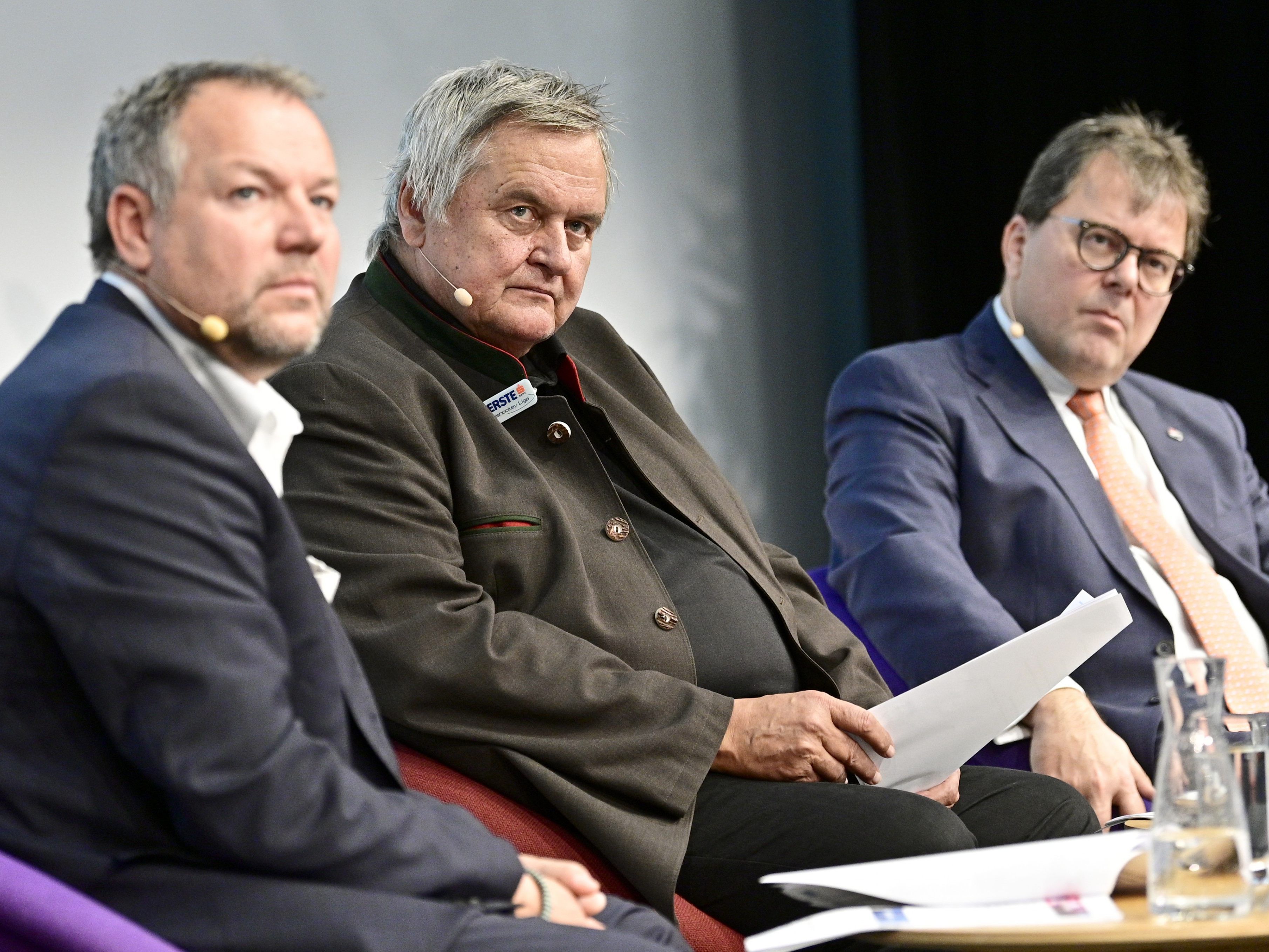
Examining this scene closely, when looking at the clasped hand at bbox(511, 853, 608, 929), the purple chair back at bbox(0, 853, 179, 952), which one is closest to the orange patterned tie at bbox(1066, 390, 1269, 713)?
the clasped hand at bbox(511, 853, 608, 929)

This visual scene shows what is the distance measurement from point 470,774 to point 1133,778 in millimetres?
1191

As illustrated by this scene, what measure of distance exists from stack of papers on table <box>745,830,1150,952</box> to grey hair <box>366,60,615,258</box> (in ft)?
3.80

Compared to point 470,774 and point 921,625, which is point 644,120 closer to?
point 921,625

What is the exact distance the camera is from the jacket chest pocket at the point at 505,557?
195 cm

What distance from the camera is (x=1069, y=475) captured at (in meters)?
2.89

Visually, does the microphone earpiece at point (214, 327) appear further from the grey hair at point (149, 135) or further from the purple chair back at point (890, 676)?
the purple chair back at point (890, 676)

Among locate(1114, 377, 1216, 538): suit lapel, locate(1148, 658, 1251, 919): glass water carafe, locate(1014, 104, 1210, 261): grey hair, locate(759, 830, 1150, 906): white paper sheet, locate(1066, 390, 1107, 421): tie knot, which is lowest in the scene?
locate(759, 830, 1150, 906): white paper sheet

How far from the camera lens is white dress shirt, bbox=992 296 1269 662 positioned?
9.36ft

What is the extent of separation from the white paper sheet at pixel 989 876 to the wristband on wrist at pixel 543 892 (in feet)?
0.69

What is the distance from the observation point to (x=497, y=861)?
54.1 inches

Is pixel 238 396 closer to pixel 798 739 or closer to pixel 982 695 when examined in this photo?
pixel 798 739

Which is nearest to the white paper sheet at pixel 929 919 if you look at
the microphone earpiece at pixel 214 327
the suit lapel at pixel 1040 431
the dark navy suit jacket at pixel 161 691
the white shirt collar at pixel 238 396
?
the dark navy suit jacket at pixel 161 691

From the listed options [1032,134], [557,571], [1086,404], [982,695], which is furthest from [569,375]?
[1032,134]

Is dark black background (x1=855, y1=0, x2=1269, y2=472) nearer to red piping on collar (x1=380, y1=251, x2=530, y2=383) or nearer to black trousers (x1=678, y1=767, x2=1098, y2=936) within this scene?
red piping on collar (x1=380, y1=251, x2=530, y2=383)
